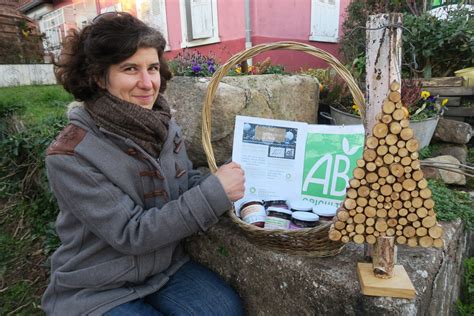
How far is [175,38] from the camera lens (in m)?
7.28

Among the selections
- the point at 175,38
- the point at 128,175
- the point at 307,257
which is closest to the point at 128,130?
the point at 128,175

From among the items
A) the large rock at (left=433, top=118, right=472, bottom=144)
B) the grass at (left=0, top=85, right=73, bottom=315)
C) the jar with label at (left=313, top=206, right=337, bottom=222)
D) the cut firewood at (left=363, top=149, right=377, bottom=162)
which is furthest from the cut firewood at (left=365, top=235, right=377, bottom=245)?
the large rock at (left=433, top=118, right=472, bottom=144)

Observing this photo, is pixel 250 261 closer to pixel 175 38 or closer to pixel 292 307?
pixel 292 307

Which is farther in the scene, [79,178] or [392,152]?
[79,178]

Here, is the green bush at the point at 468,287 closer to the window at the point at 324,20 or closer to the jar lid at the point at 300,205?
the jar lid at the point at 300,205

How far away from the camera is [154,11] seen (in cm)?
753

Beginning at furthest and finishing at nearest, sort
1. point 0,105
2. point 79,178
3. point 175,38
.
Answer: point 175,38
point 0,105
point 79,178

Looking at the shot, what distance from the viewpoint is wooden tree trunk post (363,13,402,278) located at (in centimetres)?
96

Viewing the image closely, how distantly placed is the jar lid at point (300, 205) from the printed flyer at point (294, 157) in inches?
1.2

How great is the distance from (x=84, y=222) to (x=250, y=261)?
65cm

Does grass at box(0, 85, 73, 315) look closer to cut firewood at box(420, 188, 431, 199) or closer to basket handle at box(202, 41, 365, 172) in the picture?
Result: basket handle at box(202, 41, 365, 172)

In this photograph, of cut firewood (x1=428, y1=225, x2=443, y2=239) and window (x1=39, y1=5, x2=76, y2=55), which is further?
window (x1=39, y1=5, x2=76, y2=55)

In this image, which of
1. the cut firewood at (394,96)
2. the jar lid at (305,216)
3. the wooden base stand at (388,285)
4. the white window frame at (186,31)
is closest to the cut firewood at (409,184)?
the cut firewood at (394,96)

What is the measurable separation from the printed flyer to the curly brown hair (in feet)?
1.85
